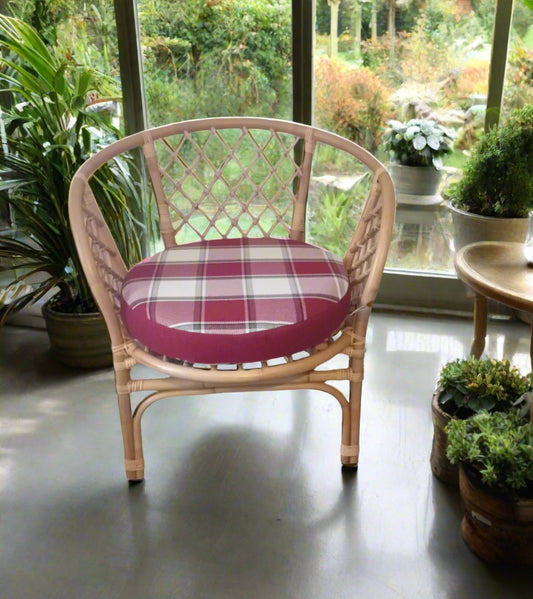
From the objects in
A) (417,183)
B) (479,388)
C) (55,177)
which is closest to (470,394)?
(479,388)

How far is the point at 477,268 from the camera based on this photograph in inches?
64.5

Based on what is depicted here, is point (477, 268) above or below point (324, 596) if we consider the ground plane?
above

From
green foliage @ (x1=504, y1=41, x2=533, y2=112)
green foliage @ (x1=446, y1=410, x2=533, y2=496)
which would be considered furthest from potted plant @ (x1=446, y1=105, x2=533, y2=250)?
green foliage @ (x1=446, y1=410, x2=533, y2=496)

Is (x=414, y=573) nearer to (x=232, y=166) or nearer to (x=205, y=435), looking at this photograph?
(x=205, y=435)

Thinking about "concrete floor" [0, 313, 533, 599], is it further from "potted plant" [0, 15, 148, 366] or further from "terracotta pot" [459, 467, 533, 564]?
"potted plant" [0, 15, 148, 366]

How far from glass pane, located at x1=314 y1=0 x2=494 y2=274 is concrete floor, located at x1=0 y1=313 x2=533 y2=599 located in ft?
2.63

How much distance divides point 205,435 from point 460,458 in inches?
30.6

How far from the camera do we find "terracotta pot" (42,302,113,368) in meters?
2.20

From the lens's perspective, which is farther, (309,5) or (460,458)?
(309,5)

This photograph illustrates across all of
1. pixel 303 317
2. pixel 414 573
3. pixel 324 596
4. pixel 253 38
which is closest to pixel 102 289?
pixel 303 317

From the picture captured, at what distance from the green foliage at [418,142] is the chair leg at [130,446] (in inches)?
56.8

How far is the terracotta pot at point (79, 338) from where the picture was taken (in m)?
2.20

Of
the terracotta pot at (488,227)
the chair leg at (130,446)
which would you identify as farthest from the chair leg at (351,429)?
the terracotta pot at (488,227)

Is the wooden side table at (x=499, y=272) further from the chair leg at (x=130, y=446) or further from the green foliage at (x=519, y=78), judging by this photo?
the chair leg at (x=130, y=446)
